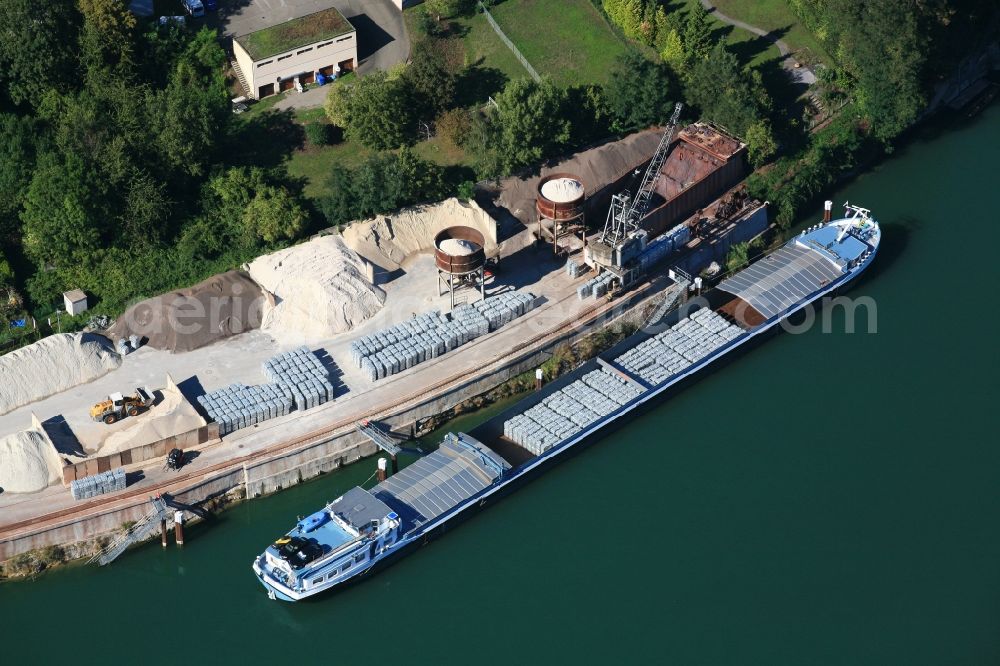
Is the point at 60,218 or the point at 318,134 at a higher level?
the point at 318,134

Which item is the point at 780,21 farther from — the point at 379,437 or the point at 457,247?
the point at 379,437

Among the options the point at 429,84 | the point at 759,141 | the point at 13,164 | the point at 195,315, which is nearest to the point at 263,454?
the point at 195,315

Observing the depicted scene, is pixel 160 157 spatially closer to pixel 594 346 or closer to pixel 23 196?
pixel 23 196

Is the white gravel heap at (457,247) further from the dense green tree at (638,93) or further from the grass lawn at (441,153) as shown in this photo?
the dense green tree at (638,93)

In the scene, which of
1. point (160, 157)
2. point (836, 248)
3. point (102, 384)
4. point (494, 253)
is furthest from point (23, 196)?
point (836, 248)

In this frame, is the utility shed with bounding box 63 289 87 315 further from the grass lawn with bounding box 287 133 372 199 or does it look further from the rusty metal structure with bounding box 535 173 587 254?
the rusty metal structure with bounding box 535 173 587 254

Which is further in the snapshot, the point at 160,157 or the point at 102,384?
the point at 160,157

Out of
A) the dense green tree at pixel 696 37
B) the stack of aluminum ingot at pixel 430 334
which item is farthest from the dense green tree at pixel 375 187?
the dense green tree at pixel 696 37
